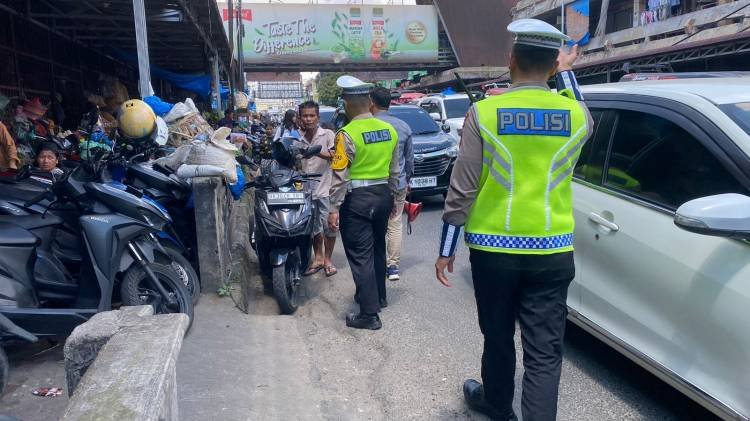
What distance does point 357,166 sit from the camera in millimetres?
4406

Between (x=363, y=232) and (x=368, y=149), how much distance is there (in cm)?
63

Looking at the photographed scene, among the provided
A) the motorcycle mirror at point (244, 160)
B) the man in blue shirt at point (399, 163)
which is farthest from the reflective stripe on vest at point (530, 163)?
the motorcycle mirror at point (244, 160)

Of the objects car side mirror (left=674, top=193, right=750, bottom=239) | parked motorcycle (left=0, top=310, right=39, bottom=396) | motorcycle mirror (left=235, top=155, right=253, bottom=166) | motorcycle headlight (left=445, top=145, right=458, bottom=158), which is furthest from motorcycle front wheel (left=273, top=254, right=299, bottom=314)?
motorcycle headlight (left=445, top=145, right=458, bottom=158)

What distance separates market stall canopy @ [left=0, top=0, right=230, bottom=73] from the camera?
8930mm

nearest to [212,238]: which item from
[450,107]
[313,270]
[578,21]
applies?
[313,270]

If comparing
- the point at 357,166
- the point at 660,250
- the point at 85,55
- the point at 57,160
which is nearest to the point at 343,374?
the point at 357,166

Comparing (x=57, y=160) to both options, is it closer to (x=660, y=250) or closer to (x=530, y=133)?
(x=530, y=133)

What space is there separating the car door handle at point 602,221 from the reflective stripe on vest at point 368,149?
160 centimetres

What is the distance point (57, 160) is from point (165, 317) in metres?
4.41

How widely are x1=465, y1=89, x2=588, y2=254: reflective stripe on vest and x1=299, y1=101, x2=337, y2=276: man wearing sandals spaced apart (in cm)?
359

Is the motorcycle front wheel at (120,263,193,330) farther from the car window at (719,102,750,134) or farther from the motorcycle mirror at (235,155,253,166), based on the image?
the car window at (719,102,750,134)

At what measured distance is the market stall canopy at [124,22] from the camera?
8930 millimetres

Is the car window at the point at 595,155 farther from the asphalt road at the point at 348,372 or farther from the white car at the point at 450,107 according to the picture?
the white car at the point at 450,107

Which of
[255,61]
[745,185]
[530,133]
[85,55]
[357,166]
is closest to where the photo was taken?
[530,133]
